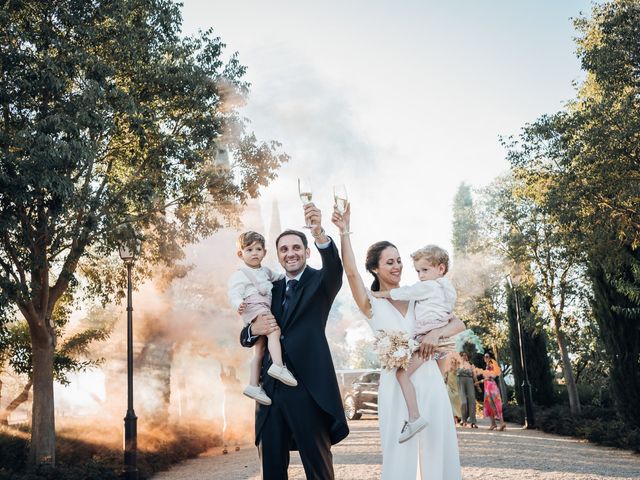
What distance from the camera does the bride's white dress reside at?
3.98 m

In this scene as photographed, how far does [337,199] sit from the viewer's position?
398 centimetres

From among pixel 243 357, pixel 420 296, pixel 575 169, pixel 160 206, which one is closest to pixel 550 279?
pixel 575 169

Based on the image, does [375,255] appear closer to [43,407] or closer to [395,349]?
[395,349]

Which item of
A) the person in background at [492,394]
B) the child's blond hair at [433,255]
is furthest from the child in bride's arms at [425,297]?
the person in background at [492,394]

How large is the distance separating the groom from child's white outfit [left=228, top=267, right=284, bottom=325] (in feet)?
0.23

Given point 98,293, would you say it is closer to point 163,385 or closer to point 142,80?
point 142,80

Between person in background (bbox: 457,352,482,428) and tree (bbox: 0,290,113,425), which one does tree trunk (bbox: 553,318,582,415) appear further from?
tree (bbox: 0,290,113,425)

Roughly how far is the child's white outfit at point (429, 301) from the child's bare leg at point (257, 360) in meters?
0.92

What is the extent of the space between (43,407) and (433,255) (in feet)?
35.5

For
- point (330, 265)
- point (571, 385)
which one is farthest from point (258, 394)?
point (571, 385)

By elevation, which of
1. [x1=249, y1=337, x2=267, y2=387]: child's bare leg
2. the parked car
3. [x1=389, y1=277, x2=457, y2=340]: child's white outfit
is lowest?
the parked car

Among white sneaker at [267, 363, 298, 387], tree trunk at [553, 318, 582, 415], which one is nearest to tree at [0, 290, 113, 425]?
white sneaker at [267, 363, 298, 387]

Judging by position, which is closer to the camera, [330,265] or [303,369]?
[303,369]

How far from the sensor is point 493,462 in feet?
35.8
